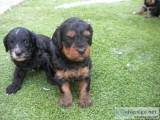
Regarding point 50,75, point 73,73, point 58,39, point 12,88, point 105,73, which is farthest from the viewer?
point 105,73

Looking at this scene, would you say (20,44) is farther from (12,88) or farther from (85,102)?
(85,102)

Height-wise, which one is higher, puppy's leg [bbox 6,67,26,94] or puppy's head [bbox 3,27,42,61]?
puppy's head [bbox 3,27,42,61]

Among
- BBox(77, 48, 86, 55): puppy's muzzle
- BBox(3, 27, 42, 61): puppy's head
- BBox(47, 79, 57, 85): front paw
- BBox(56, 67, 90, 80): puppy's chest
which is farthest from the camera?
BBox(47, 79, 57, 85): front paw

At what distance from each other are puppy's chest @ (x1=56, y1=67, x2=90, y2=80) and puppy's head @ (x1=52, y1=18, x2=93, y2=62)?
0.96 ft

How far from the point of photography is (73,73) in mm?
4117

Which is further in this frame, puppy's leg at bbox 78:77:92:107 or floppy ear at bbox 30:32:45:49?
floppy ear at bbox 30:32:45:49

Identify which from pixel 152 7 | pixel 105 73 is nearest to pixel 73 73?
pixel 105 73

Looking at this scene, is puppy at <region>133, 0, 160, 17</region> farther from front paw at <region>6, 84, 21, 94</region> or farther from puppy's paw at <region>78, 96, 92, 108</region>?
front paw at <region>6, 84, 21, 94</region>

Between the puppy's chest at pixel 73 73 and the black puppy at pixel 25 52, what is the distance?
20.3 inches

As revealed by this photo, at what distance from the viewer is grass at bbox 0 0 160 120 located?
4.13 metres

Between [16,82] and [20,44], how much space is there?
682 mm

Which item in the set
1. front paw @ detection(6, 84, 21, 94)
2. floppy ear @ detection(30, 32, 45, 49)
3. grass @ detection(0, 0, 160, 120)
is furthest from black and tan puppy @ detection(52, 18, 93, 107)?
front paw @ detection(6, 84, 21, 94)

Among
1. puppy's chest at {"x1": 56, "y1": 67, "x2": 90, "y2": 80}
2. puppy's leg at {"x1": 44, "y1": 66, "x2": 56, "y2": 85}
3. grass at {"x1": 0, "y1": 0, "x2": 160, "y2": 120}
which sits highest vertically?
puppy's chest at {"x1": 56, "y1": 67, "x2": 90, "y2": 80}

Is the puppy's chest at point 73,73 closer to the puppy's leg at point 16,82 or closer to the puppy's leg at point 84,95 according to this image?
the puppy's leg at point 84,95
